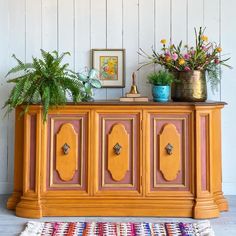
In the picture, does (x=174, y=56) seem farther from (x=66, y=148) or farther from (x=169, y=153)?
(x=66, y=148)

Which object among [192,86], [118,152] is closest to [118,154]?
[118,152]

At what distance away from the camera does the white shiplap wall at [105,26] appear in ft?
12.7

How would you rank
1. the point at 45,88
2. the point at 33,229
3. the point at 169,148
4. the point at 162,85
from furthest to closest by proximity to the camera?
the point at 162,85 < the point at 169,148 < the point at 45,88 < the point at 33,229

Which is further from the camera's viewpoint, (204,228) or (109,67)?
(109,67)

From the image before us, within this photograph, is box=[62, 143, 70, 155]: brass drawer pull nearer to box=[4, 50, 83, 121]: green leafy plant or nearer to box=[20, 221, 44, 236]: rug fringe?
box=[4, 50, 83, 121]: green leafy plant

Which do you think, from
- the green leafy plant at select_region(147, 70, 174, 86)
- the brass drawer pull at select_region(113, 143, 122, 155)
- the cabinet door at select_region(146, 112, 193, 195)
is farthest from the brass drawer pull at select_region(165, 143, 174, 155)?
the green leafy plant at select_region(147, 70, 174, 86)

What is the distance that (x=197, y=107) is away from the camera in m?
3.26

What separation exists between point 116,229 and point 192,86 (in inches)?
50.6

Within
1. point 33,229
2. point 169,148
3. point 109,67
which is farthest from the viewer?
point 109,67

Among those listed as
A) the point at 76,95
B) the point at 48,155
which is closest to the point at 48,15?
the point at 76,95

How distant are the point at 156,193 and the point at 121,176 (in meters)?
0.30

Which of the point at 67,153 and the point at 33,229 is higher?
the point at 67,153

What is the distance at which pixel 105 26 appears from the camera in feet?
12.7

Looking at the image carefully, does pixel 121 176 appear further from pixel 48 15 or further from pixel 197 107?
pixel 48 15
